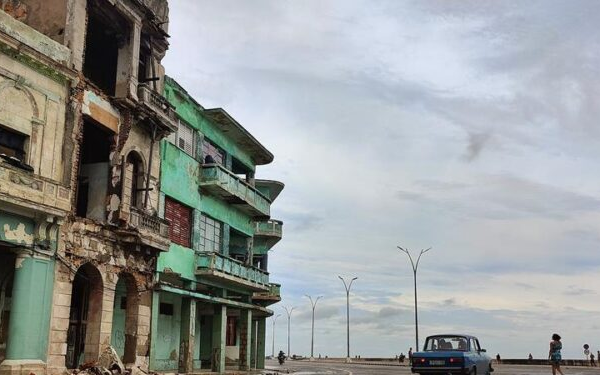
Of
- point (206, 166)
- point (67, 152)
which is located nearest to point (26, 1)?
point (67, 152)

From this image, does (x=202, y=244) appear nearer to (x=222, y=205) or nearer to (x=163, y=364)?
(x=222, y=205)

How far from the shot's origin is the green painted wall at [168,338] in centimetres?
2644

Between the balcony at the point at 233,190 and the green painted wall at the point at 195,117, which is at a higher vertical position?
the green painted wall at the point at 195,117

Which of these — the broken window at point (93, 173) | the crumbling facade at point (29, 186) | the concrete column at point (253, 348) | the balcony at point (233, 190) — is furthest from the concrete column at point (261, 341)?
the crumbling facade at point (29, 186)

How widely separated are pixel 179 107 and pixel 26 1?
8.83 m

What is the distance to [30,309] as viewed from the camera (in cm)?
1734

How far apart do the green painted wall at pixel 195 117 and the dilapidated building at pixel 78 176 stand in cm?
181

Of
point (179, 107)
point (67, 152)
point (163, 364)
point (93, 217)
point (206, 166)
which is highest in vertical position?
point (179, 107)

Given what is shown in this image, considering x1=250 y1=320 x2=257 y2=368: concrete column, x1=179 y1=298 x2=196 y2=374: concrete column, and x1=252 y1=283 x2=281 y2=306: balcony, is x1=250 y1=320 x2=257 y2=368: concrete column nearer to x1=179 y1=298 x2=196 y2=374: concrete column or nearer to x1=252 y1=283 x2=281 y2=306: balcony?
x1=252 y1=283 x2=281 y2=306: balcony

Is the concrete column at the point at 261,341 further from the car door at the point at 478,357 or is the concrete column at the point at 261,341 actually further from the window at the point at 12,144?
the window at the point at 12,144

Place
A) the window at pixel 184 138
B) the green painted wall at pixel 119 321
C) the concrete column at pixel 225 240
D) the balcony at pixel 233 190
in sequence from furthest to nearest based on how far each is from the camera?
1. the concrete column at pixel 225 240
2. the balcony at pixel 233 190
3. the window at pixel 184 138
4. the green painted wall at pixel 119 321

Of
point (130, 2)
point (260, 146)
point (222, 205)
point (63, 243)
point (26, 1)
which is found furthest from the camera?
point (260, 146)

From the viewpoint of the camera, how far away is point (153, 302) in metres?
24.9

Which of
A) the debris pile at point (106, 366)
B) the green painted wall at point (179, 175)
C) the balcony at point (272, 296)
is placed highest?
the green painted wall at point (179, 175)
